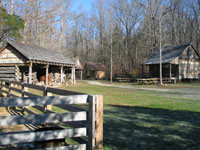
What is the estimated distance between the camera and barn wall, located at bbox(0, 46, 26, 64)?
19922mm

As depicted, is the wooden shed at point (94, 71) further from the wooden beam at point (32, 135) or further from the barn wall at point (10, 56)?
the wooden beam at point (32, 135)

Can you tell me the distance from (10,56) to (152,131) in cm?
1852

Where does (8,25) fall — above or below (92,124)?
above

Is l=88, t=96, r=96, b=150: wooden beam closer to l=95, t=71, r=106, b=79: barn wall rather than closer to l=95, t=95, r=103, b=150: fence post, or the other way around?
l=95, t=95, r=103, b=150: fence post

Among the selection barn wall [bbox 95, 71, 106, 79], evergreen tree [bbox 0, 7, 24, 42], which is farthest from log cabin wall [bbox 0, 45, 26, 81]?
barn wall [bbox 95, 71, 106, 79]

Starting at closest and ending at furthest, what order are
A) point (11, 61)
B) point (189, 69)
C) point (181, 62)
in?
point (11, 61)
point (181, 62)
point (189, 69)

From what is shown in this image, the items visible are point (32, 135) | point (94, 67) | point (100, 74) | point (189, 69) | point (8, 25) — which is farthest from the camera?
point (100, 74)

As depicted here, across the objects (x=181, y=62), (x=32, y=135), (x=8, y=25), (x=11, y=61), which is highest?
(x=8, y=25)

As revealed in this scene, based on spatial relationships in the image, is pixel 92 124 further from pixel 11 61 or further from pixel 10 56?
pixel 10 56

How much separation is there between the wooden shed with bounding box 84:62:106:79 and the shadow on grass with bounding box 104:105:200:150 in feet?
149

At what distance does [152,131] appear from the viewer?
5.53 m

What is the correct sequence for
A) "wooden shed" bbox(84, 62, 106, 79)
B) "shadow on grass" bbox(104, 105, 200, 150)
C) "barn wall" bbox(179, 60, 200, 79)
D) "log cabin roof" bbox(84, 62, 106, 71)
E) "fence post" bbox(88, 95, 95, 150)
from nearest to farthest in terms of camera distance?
"fence post" bbox(88, 95, 95, 150) → "shadow on grass" bbox(104, 105, 200, 150) → "barn wall" bbox(179, 60, 200, 79) → "log cabin roof" bbox(84, 62, 106, 71) → "wooden shed" bbox(84, 62, 106, 79)

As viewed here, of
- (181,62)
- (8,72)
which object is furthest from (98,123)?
(181,62)

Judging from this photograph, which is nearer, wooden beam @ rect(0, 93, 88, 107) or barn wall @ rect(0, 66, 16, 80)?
wooden beam @ rect(0, 93, 88, 107)
